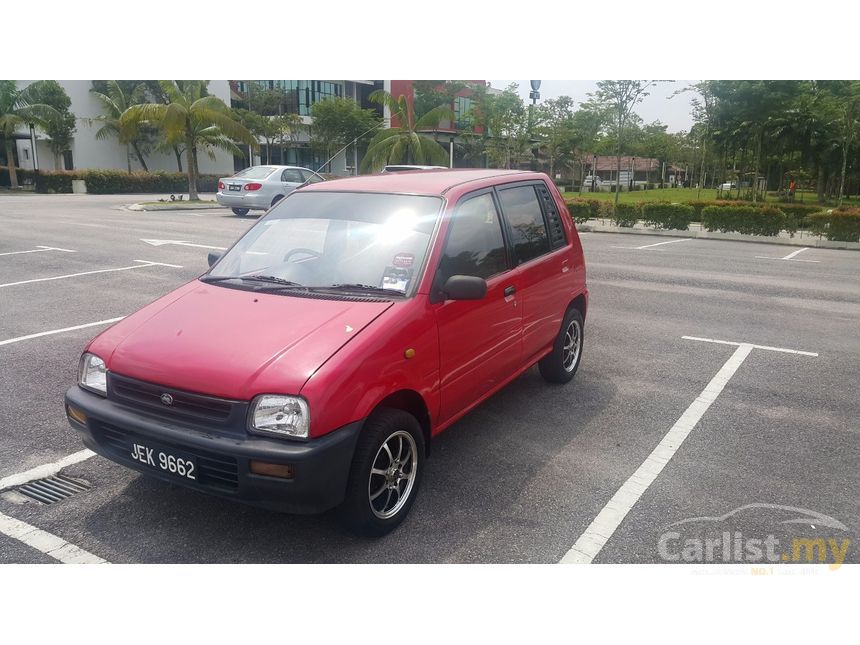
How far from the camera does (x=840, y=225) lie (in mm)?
18719

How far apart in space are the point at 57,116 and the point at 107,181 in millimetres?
5080

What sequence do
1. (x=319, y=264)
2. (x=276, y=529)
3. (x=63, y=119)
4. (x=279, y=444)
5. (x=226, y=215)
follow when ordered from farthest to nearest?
(x=63, y=119) → (x=226, y=215) → (x=319, y=264) → (x=276, y=529) → (x=279, y=444)

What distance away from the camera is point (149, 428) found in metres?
3.33

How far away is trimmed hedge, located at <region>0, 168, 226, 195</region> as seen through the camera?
1470 inches

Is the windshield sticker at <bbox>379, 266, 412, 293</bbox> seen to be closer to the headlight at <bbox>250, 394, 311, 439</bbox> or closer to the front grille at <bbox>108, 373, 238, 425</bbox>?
the headlight at <bbox>250, 394, 311, 439</bbox>

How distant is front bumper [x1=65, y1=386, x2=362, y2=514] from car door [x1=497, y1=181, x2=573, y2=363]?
2.14 m

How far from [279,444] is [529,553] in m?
1.38

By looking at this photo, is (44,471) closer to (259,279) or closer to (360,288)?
(259,279)

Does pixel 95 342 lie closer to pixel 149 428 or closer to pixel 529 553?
pixel 149 428

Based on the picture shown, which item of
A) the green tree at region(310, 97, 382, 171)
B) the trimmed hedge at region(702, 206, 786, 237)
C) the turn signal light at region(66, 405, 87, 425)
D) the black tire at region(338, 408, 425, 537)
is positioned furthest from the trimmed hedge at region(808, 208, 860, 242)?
the green tree at region(310, 97, 382, 171)

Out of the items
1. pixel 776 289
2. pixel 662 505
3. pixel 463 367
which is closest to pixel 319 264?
pixel 463 367

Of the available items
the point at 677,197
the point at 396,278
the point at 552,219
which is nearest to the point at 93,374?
the point at 396,278

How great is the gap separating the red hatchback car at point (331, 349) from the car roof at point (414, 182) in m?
0.02

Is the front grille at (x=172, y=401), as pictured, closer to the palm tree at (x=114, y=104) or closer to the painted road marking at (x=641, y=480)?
the painted road marking at (x=641, y=480)
